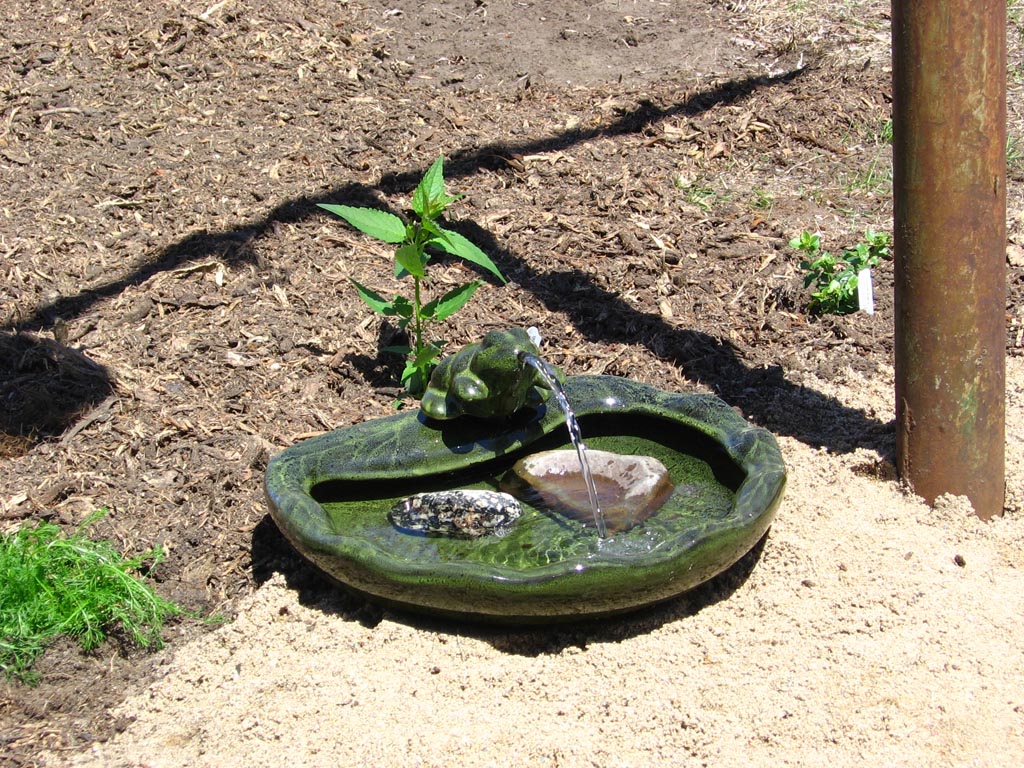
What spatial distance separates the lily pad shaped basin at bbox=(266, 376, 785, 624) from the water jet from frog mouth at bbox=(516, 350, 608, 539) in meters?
0.06

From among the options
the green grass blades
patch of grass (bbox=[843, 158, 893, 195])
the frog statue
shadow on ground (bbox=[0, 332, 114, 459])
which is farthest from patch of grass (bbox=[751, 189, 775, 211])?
the green grass blades

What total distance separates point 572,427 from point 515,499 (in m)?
0.30

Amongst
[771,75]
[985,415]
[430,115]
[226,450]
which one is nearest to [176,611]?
[226,450]

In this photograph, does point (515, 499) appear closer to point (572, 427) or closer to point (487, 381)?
point (572, 427)

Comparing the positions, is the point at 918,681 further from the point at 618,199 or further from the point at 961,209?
the point at 618,199

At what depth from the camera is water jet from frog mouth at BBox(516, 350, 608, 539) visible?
3.47 metres

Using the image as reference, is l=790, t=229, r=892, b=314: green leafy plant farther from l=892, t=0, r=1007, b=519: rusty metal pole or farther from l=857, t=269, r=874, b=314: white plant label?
l=892, t=0, r=1007, b=519: rusty metal pole

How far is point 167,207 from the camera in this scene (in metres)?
5.29

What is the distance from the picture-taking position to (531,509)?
360 centimetres

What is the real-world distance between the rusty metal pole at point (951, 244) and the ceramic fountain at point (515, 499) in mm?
579

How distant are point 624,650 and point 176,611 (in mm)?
1409

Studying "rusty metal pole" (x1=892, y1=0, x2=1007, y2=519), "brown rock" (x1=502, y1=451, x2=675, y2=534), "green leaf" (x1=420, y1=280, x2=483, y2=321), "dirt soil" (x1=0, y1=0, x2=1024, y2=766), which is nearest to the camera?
"dirt soil" (x1=0, y1=0, x2=1024, y2=766)

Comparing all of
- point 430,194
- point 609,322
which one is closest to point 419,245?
point 430,194

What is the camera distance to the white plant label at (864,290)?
487 centimetres
